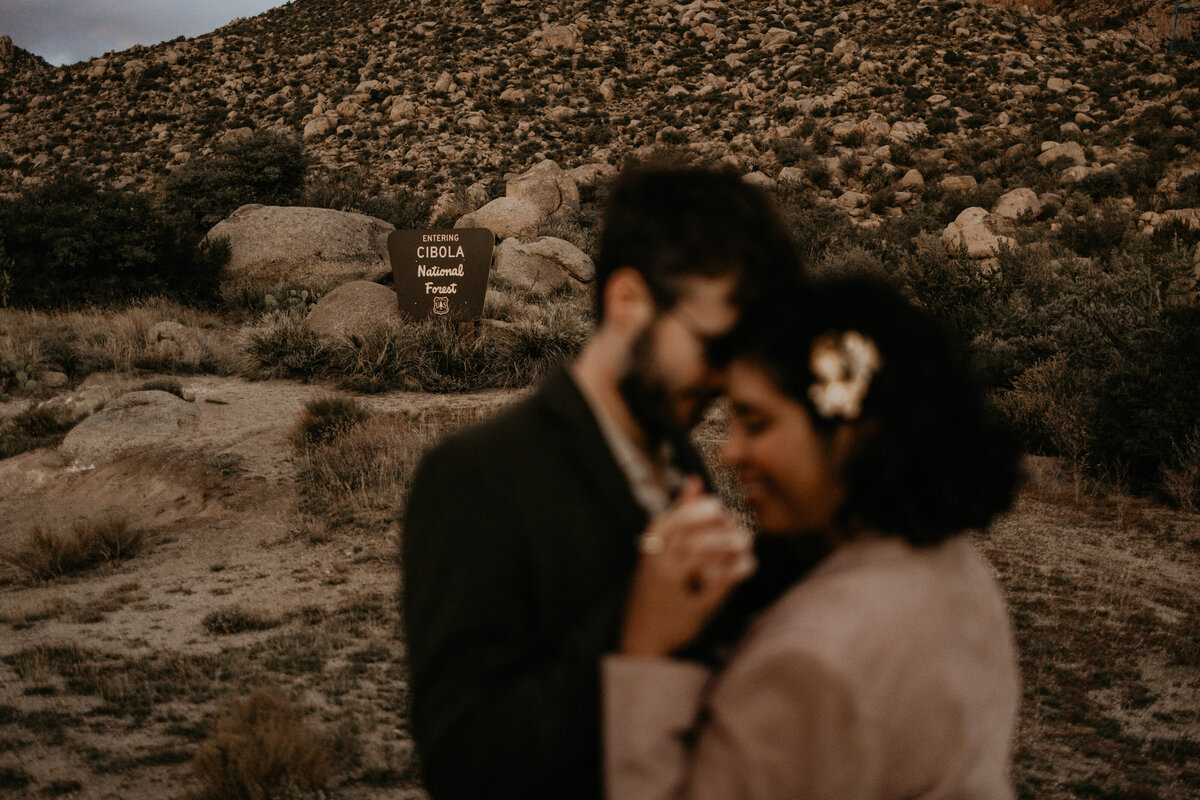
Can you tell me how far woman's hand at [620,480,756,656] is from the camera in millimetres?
950

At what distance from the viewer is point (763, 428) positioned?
1.24 metres

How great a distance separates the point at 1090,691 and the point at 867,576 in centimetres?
382

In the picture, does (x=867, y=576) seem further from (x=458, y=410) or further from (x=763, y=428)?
(x=458, y=410)

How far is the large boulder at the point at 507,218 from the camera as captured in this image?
17.5 m

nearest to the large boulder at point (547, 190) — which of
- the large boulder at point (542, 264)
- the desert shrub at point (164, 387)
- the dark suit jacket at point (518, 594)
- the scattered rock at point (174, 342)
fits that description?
the large boulder at point (542, 264)

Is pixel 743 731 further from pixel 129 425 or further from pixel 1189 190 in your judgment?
pixel 1189 190

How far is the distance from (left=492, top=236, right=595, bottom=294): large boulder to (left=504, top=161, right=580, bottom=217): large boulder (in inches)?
121

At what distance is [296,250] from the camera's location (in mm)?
14578

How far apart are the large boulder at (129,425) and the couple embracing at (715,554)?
7.82m

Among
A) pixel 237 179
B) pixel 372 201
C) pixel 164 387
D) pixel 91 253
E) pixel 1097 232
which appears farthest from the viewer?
pixel 372 201

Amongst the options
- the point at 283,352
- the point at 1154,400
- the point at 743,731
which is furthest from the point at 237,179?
the point at 743,731

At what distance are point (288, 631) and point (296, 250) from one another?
11.4 metres

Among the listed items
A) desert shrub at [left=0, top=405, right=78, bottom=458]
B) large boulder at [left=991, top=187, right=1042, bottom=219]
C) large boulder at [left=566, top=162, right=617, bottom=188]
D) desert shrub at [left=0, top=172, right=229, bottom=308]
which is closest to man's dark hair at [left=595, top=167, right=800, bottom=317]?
desert shrub at [left=0, top=405, right=78, bottom=458]

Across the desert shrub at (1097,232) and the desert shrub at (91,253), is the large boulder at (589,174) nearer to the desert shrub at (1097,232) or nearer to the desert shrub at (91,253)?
the desert shrub at (91,253)
